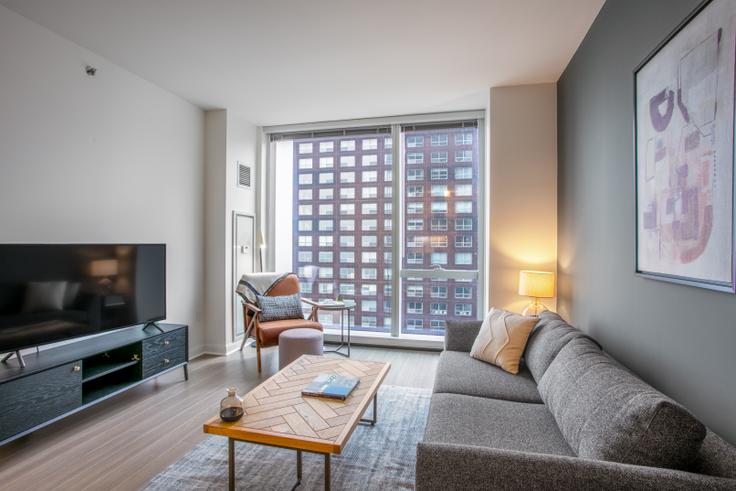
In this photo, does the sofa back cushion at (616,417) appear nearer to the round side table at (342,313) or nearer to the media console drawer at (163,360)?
the round side table at (342,313)

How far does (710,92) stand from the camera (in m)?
1.37

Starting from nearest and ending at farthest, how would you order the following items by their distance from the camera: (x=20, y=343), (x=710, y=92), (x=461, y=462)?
(x=461, y=462) < (x=710, y=92) < (x=20, y=343)

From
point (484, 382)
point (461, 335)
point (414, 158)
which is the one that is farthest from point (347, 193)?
point (484, 382)

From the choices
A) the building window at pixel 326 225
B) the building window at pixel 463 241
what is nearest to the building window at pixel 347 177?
the building window at pixel 326 225

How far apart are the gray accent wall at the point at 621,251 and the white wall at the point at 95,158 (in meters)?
3.83

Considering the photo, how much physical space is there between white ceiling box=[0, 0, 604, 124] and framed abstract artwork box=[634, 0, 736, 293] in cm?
114

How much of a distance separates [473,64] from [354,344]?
3.34 meters

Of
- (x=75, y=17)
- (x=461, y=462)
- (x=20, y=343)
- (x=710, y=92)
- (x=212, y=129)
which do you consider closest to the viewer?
(x=461, y=462)

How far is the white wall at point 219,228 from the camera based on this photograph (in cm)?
435

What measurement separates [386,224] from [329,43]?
2.26 m

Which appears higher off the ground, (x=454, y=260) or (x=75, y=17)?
(x=75, y=17)

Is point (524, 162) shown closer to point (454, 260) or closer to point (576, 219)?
point (576, 219)

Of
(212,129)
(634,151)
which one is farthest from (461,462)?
(212,129)

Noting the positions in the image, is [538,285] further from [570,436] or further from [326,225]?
[326,225]
